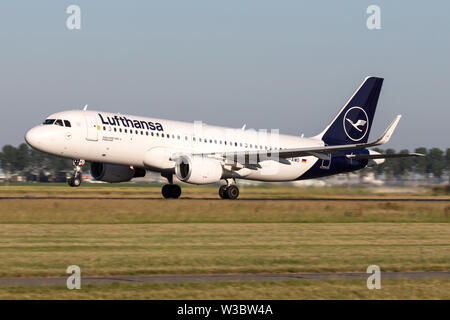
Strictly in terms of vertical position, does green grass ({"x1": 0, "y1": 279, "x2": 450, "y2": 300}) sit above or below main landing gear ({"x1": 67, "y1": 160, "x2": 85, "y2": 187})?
below

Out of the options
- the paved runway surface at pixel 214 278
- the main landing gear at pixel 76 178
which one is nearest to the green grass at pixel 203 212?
the main landing gear at pixel 76 178

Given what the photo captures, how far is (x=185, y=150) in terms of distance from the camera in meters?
40.8

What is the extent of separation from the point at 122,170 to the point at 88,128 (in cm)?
499

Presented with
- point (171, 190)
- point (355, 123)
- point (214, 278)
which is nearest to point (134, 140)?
point (171, 190)

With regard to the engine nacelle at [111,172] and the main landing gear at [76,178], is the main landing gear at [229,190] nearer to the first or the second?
the engine nacelle at [111,172]

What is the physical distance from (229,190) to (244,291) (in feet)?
92.0

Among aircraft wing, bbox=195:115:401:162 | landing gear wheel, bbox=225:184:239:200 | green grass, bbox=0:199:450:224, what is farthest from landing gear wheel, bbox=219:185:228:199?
green grass, bbox=0:199:450:224

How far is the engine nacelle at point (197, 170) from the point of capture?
38.3m

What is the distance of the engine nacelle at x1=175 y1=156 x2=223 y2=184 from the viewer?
38253mm

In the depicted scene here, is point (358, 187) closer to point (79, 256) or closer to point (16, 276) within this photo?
point (79, 256)

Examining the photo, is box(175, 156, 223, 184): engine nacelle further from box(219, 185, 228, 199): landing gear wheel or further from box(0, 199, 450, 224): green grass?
box(219, 185, 228, 199): landing gear wheel

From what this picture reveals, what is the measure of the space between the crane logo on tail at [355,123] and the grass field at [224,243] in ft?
38.6

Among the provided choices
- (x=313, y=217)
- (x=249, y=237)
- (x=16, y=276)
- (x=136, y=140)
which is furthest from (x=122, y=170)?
(x=16, y=276)

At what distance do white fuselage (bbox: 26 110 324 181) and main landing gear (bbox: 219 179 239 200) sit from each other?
732 mm
